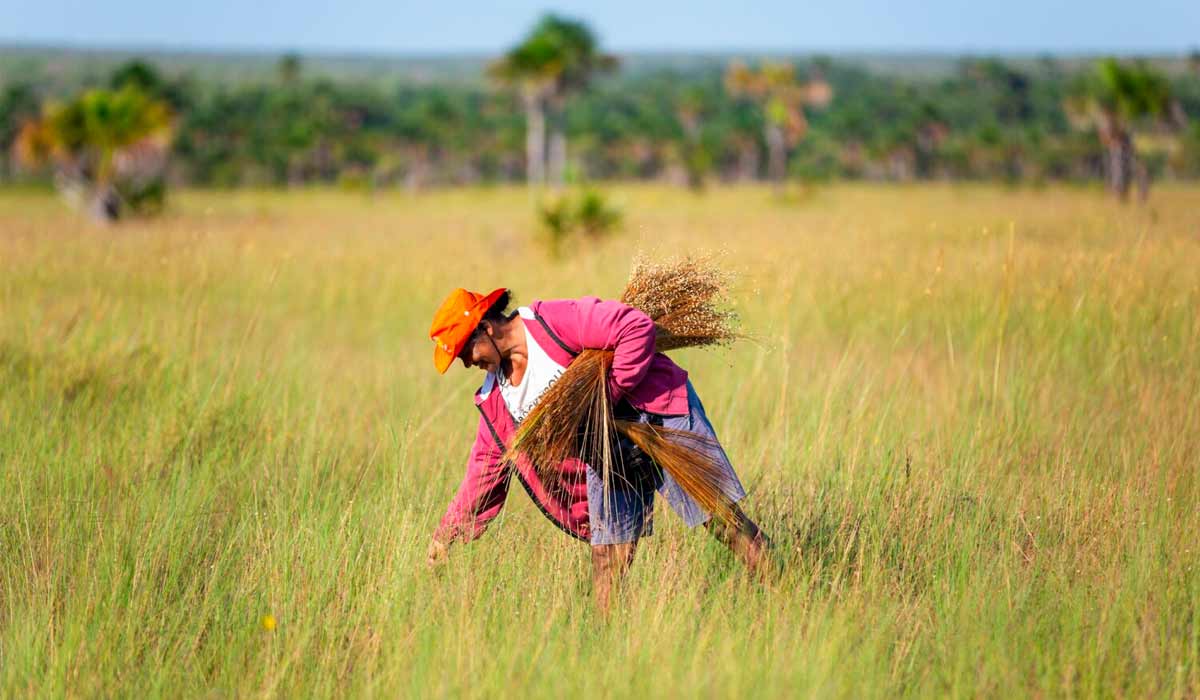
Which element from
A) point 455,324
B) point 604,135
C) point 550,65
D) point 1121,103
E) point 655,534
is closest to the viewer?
point 455,324

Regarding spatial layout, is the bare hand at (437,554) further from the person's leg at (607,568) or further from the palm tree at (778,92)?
the palm tree at (778,92)

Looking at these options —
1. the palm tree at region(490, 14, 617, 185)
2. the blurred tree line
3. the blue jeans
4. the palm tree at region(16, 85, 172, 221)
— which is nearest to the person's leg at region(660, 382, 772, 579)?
the blue jeans

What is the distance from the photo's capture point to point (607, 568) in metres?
3.21

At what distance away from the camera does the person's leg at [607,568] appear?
3.15 m

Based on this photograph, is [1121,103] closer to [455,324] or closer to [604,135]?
[455,324]

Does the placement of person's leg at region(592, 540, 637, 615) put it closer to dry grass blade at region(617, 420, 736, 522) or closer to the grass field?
the grass field

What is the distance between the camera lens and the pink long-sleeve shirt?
10.1ft

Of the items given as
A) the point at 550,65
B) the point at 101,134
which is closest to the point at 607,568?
the point at 101,134

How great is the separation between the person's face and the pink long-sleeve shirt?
0.44 ft

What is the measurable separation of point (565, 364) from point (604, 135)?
253 feet

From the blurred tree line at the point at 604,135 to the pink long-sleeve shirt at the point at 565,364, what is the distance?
38713mm

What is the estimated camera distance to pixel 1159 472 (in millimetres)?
4035

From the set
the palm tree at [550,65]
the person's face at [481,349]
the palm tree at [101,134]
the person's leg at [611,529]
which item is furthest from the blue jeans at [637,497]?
the palm tree at [550,65]

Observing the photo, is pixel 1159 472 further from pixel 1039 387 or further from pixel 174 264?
pixel 174 264
